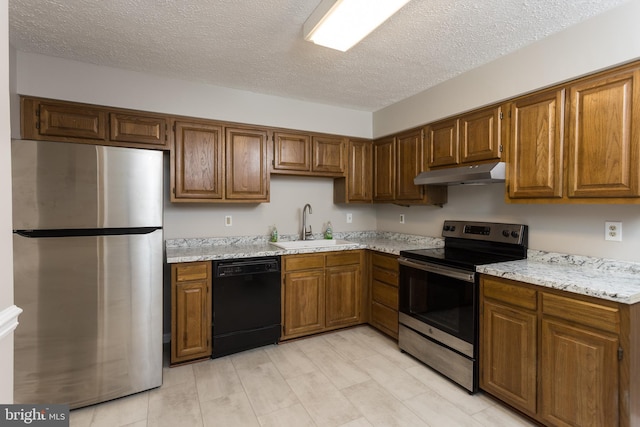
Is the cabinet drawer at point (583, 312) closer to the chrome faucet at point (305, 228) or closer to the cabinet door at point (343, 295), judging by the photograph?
the cabinet door at point (343, 295)

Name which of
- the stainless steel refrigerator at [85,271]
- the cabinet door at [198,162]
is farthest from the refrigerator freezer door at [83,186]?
the cabinet door at [198,162]

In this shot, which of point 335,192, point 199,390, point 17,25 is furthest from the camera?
point 335,192

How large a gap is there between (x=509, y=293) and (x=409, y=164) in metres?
1.64

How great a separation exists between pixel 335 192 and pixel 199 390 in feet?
8.06

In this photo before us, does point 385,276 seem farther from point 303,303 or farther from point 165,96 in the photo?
point 165,96

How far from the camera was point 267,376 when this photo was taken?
2.39 m

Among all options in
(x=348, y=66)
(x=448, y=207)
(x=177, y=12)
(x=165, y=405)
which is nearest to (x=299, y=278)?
(x=165, y=405)

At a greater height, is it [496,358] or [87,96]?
[87,96]

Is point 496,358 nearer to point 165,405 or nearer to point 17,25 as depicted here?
point 165,405

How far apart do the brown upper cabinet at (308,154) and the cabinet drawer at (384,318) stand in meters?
1.53

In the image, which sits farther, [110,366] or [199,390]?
[199,390]

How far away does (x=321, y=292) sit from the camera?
309cm

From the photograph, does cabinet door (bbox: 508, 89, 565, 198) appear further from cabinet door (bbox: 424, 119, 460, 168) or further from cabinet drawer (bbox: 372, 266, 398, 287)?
cabinet drawer (bbox: 372, 266, 398, 287)

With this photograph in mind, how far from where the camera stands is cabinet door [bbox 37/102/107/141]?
2340 mm
